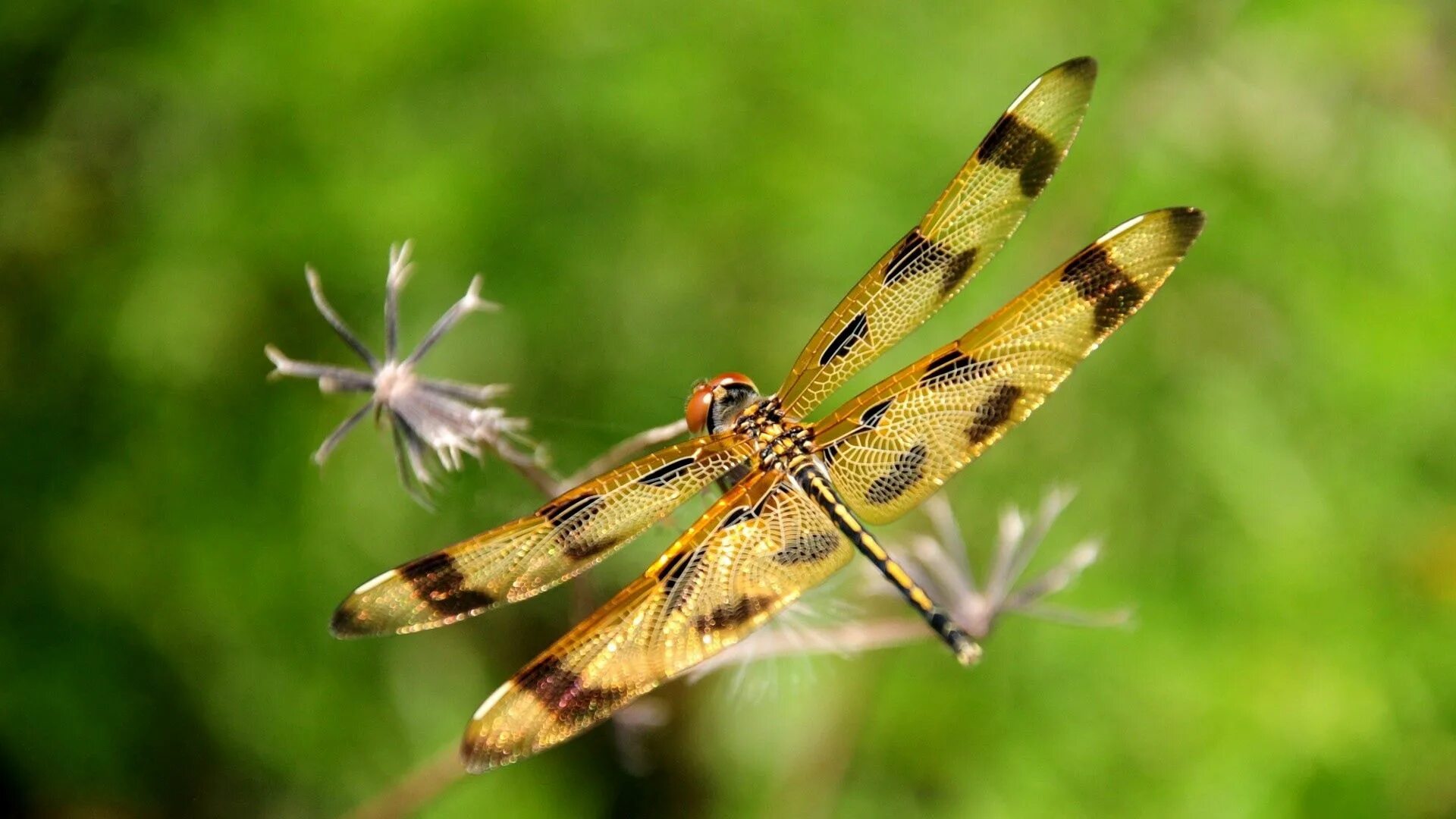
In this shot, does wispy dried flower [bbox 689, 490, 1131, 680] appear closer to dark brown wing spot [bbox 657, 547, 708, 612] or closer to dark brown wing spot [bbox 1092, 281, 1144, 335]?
dark brown wing spot [bbox 657, 547, 708, 612]

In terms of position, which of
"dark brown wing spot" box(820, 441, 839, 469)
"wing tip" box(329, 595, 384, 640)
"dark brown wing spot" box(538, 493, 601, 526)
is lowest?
"dark brown wing spot" box(820, 441, 839, 469)

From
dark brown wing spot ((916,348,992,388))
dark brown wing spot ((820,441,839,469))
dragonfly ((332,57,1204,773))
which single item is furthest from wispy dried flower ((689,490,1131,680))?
dark brown wing spot ((916,348,992,388))

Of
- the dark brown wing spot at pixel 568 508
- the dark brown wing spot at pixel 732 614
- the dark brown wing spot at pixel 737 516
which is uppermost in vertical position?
the dark brown wing spot at pixel 568 508

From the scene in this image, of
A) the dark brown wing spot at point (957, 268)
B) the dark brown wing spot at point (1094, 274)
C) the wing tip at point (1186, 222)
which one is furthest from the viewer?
the dark brown wing spot at point (957, 268)

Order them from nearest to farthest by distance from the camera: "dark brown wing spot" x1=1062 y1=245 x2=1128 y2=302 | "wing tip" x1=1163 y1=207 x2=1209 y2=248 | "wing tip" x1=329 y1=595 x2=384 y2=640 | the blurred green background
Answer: "wing tip" x1=329 y1=595 x2=384 y2=640, "wing tip" x1=1163 y1=207 x2=1209 y2=248, "dark brown wing spot" x1=1062 y1=245 x2=1128 y2=302, the blurred green background

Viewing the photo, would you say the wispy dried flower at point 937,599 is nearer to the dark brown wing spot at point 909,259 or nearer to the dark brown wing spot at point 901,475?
the dark brown wing spot at point 901,475

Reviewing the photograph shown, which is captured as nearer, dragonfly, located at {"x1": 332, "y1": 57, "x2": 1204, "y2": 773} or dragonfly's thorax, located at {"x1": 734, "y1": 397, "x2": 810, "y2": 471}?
dragonfly, located at {"x1": 332, "y1": 57, "x2": 1204, "y2": 773}

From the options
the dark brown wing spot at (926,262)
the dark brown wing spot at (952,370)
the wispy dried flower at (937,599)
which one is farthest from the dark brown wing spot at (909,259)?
the wispy dried flower at (937,599)
